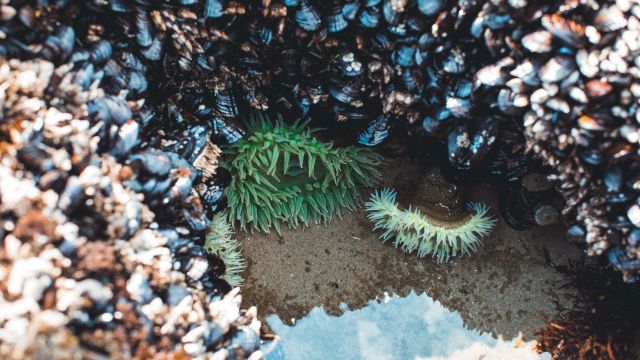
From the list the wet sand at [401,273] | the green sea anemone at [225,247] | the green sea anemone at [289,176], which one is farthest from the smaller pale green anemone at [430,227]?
the green sea anemone at [225,247]

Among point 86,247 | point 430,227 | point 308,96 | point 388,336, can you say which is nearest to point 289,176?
point 308,96

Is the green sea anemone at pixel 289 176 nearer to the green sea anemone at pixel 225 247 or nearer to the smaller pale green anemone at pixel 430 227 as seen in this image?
the green sea anemone at pixel 225 247

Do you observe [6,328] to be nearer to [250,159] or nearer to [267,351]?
[267,351]

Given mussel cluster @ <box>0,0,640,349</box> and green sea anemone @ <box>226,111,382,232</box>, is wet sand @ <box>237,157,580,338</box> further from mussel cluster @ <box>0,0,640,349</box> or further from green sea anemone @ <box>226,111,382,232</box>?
mussel cluster @ <box>0,0,640,349</box>

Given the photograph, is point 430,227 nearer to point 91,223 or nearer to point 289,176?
point 289,176

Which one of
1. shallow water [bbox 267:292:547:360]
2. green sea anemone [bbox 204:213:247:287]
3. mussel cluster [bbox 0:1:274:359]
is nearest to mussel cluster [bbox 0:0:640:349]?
mussel cluster [bbox 0:1:274:359]
